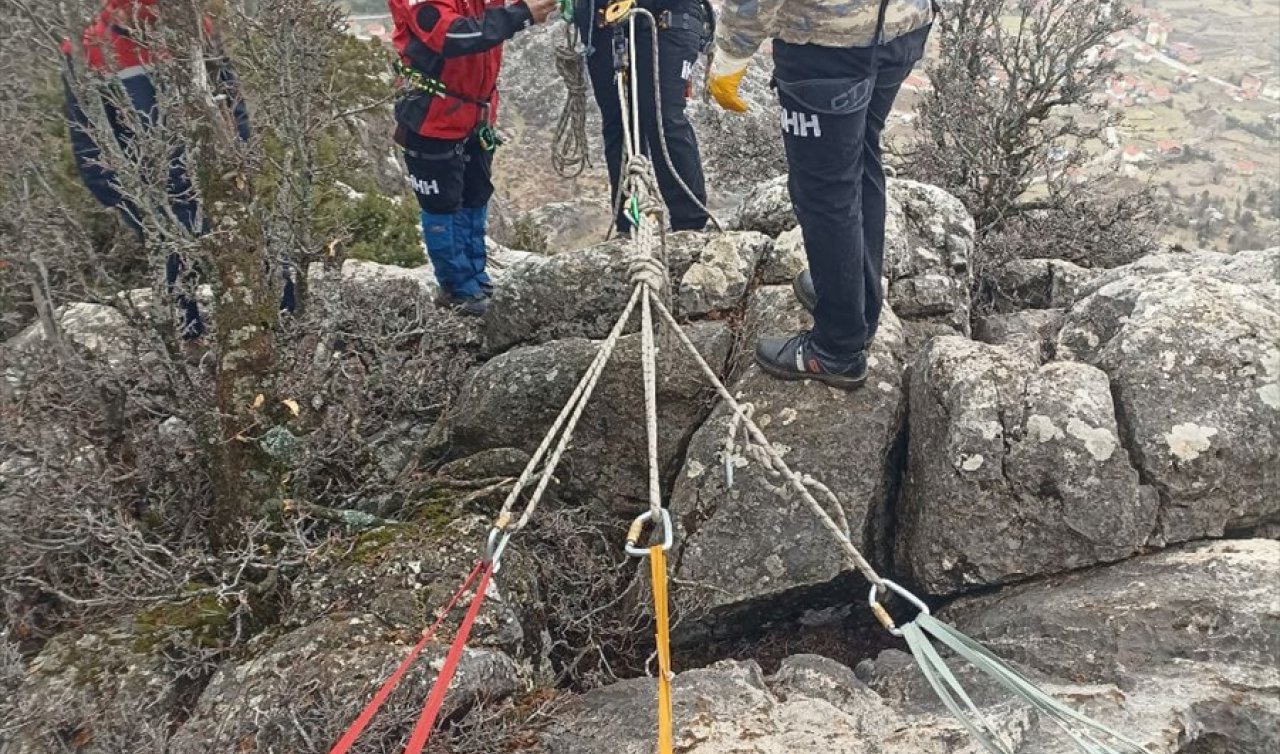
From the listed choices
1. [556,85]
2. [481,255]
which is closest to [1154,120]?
[556,85]

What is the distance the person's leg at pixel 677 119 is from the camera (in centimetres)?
438

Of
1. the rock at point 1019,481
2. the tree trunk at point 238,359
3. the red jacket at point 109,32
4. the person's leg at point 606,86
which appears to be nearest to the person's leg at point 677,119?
the person's leg at point 606,86

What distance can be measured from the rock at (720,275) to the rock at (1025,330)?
128cm

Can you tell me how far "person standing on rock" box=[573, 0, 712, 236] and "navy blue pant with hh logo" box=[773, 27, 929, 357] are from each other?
4.08 ft

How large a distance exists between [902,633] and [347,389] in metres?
2.62

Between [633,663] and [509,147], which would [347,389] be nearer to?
[633,663]

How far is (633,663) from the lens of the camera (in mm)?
3176

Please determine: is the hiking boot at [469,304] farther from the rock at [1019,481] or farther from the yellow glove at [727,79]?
the rock at [1019,481]

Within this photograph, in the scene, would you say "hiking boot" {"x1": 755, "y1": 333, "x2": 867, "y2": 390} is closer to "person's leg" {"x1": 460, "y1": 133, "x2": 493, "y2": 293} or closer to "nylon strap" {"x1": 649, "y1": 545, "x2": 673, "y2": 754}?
"nylon strap" {"x1": 649, "y1": 545, "x2": 673, "y2": 754}

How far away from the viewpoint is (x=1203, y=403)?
3.02 metres

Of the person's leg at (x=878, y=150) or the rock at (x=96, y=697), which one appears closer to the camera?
the rock at (x=96, y=697)

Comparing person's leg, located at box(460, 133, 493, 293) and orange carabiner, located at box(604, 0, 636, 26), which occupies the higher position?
orange carabiner, located at box(604, 0, 636, 26)

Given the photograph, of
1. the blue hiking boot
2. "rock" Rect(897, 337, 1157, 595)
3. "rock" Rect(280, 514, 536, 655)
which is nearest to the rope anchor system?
"rock" Rect(280, 514, 536, 655)

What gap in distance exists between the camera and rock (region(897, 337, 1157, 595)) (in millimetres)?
2965
